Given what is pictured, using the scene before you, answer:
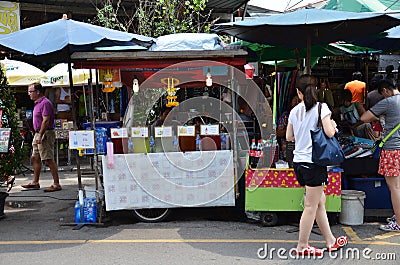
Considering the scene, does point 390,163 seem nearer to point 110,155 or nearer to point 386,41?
point 386,41

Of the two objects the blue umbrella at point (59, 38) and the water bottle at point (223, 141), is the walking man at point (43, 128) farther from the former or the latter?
the water bottle at point (223, 141)

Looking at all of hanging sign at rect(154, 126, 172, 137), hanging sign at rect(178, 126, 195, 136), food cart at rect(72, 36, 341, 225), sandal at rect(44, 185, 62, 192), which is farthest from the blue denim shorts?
sandal at rect(44, 185, 62, 192)

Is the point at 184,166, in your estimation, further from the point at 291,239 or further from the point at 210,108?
the point at 291,239

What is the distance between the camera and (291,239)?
567 cm

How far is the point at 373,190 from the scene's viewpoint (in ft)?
21.6

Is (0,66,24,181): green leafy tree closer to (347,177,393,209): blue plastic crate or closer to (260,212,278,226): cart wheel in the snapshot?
(260,212,278,226): cart wheel

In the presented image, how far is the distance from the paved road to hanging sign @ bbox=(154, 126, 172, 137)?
3.77ft

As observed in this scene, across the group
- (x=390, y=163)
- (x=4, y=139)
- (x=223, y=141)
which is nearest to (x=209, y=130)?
Answer: (x=223, y=141)

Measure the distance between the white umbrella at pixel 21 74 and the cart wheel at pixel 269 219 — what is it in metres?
6.65

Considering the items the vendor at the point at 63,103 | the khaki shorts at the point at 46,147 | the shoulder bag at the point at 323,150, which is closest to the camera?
the shoulder bag at the point at 323,150

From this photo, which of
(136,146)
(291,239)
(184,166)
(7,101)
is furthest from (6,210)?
(291,239)

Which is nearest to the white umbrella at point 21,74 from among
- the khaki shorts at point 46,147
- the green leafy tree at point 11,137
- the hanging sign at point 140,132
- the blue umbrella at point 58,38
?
the khaki shorts at point 46,147

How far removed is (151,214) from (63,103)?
A: 686 cm

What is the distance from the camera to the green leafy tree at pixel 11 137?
6922 millimetres
